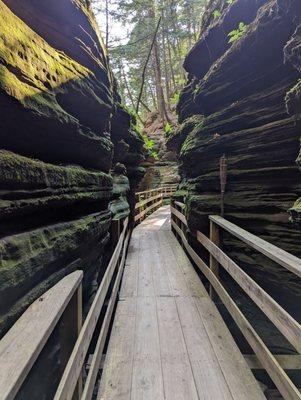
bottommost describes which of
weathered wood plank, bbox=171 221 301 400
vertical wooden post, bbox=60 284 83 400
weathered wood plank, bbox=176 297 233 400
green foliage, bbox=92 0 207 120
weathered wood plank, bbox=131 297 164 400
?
weathered wood plank, bbox=176 297 233 400

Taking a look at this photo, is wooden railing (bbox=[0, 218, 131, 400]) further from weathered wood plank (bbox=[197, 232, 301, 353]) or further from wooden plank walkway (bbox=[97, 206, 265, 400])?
weathered wood plank (bbox=[197, 232, 301, 353])

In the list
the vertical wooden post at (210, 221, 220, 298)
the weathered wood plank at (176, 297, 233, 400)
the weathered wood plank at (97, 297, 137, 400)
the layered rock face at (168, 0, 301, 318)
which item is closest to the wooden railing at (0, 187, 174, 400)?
the weathered wood plank at (97, 297, 137, 400)

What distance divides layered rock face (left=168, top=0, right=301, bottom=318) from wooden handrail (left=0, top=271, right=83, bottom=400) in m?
2.69

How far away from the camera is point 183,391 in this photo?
282 centimetres

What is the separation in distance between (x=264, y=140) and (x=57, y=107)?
3.24m

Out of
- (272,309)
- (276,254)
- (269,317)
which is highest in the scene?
(276,254)

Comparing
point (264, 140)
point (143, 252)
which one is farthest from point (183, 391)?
point (143, 252)

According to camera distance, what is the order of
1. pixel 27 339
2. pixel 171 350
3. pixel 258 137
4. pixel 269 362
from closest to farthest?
pixel 27 339 → pixel 269 362 → pixel 171 350 → pixel 258 137

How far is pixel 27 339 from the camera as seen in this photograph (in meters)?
1.58

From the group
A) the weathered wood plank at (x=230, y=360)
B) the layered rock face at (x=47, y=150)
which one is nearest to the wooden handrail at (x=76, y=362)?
the layered rock face at (x=47, y=150)

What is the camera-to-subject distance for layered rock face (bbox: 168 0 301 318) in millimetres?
4234

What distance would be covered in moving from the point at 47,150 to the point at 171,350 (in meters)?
2.76

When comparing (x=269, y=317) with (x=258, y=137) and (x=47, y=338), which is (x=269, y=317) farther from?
(x=258, y=137)

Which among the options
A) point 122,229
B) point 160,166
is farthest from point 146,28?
point 122,229
